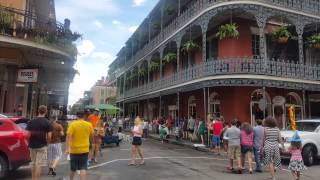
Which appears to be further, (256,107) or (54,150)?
(256,107)

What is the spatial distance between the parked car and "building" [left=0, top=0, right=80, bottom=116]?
6126mm

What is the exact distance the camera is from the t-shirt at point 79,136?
330 inches

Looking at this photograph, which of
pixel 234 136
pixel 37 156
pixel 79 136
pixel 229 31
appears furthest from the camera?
pixel 229 31

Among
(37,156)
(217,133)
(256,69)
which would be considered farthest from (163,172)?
(256,69)

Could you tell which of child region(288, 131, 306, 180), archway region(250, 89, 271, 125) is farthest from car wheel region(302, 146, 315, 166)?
archway region(250, 89, 271, 125)

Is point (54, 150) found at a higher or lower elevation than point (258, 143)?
lower

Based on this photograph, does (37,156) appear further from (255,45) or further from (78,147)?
(255,45)

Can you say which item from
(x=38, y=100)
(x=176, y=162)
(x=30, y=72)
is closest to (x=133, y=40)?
(x=38, y=100)

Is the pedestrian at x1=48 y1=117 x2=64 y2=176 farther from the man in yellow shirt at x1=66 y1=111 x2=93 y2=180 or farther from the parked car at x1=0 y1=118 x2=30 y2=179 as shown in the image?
the man in yellow shirt at x1=66 y1=111 x2=93 y2=180

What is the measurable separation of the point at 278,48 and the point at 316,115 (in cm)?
494

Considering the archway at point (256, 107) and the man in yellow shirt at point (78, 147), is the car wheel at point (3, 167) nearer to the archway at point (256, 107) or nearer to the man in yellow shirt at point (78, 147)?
the man in yellow shirt at point (78, 147)

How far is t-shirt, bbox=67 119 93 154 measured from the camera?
838cm

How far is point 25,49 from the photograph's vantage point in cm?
1680

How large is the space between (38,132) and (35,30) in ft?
27.9
